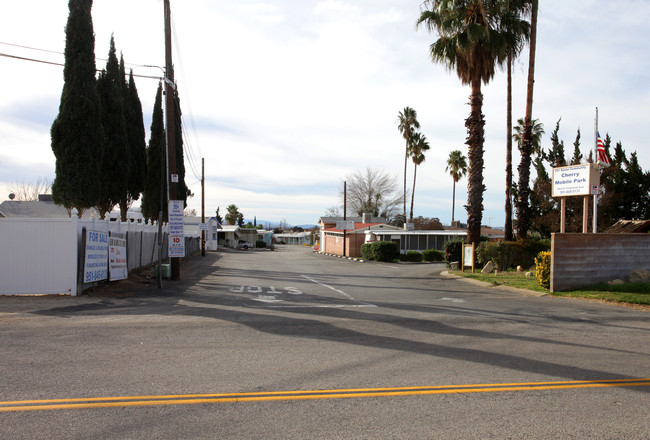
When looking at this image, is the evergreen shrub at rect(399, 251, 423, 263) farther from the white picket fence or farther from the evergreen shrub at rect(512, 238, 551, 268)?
the white picket fence

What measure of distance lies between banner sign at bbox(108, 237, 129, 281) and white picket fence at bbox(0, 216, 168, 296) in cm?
216

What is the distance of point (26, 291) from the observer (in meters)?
13.8

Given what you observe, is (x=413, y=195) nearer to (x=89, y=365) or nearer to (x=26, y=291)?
(x=26, y=291)

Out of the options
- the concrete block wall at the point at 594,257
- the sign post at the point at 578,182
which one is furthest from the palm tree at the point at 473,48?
the concrete block wall at the point at 594,257

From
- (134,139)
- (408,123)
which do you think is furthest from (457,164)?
(134,139)

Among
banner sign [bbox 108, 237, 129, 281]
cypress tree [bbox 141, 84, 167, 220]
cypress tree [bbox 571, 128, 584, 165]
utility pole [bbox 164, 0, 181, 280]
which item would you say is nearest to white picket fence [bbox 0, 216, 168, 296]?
banner sign [bbox 108, 237, 129, 281]

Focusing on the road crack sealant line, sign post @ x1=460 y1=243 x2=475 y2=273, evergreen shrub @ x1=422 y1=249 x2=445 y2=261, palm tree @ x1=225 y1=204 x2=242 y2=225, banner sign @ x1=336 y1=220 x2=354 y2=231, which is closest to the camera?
the road crack sealant line

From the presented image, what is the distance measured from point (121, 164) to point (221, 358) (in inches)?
872

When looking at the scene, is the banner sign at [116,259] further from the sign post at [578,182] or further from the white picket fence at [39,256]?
the sign post at [578,182]

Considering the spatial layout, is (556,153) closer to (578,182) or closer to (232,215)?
(578,182)

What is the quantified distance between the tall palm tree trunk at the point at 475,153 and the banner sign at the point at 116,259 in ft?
53.1

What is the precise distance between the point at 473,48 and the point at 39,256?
1984cm

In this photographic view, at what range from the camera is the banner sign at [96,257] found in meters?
14.4

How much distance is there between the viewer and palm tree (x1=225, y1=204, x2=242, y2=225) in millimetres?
116500
